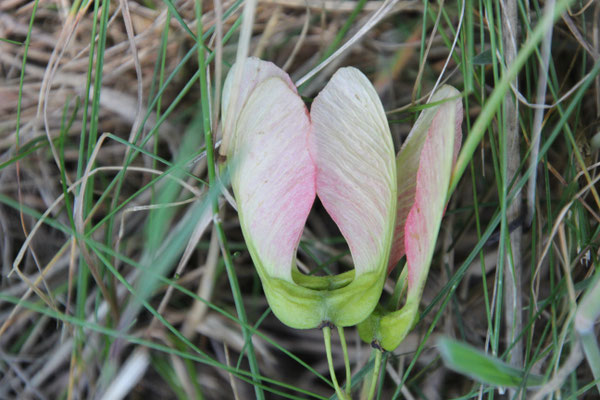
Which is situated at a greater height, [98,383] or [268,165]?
[268,165]

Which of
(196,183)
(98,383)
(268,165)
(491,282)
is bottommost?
(98,383)

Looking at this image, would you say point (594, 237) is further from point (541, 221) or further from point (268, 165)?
point (268, 165)

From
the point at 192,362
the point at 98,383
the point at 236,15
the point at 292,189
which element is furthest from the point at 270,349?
the point at 236,15
